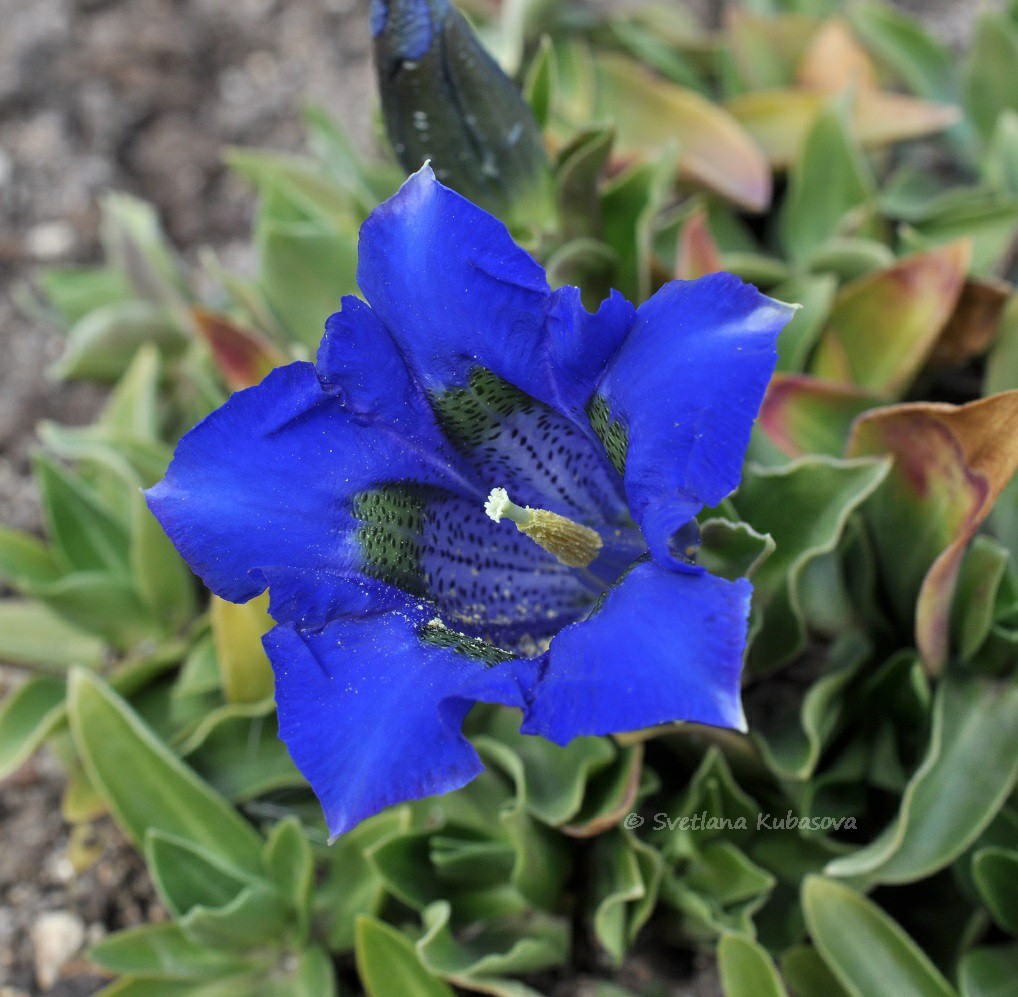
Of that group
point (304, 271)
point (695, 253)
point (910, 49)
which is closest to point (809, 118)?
point (910, 49)

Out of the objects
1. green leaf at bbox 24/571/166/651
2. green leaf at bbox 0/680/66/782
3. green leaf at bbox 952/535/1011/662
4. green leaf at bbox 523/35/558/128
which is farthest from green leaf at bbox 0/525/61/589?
green leaf at bbox 952/535/1011/662

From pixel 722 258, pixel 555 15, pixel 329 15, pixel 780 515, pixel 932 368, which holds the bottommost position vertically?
pixel 932 368

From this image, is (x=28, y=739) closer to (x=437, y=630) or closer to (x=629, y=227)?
(x=437, y=630)

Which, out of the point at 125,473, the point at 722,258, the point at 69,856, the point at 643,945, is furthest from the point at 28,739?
the point at 722,258

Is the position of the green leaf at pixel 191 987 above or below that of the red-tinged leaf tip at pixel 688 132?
below

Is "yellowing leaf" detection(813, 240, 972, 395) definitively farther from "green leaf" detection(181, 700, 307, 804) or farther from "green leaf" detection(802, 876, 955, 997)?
"green leaf" detection(181, 700, 307, 804)

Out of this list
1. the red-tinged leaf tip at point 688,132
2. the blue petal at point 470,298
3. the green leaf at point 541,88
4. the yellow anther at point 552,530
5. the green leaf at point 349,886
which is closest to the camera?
the blue petal at point 470,298

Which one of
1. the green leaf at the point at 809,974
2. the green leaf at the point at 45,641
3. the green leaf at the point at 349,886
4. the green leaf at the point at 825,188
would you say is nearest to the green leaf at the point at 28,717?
the green leaf at the point at 45,641

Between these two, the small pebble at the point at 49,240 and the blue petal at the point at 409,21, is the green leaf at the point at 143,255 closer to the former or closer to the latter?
the small pebble at the point at 49,240
